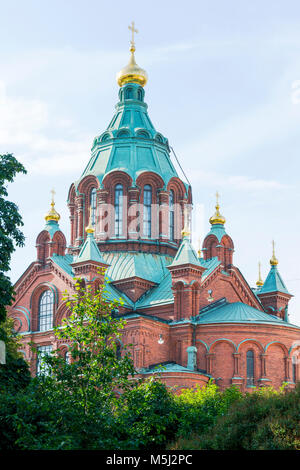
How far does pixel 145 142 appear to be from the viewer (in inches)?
1960

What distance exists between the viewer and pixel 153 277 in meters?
45.9

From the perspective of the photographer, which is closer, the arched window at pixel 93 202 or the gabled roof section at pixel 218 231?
the gabled roof section at pixel 218 231

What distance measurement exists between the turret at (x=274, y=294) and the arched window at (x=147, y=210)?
26.0ft

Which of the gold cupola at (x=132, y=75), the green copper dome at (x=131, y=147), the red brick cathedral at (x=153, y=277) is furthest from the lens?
the gold cupola at (x=132, y=75)

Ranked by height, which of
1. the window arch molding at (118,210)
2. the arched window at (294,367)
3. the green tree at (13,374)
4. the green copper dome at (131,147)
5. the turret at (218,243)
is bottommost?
the green tree at (13,374)

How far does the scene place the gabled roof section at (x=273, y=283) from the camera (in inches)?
1917

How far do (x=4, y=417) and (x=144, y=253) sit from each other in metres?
27.9

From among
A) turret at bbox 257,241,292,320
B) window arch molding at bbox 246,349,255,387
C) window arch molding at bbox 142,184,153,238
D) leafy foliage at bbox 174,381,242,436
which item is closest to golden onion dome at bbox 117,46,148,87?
window arch molding at bbox 142,184,153,238

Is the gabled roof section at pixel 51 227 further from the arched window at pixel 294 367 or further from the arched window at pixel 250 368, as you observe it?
the arched window at pixel 294 367

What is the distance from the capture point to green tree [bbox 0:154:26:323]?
24.4 m

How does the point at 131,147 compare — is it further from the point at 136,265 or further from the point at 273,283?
the point at 273,283

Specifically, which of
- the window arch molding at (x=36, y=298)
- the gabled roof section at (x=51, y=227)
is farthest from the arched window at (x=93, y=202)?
the window arch molding at (x=36, y=298)

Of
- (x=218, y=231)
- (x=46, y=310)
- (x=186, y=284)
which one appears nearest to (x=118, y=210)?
(x=218, y=231)

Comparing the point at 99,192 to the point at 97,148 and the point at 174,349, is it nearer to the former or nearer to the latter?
the point at 97,148
